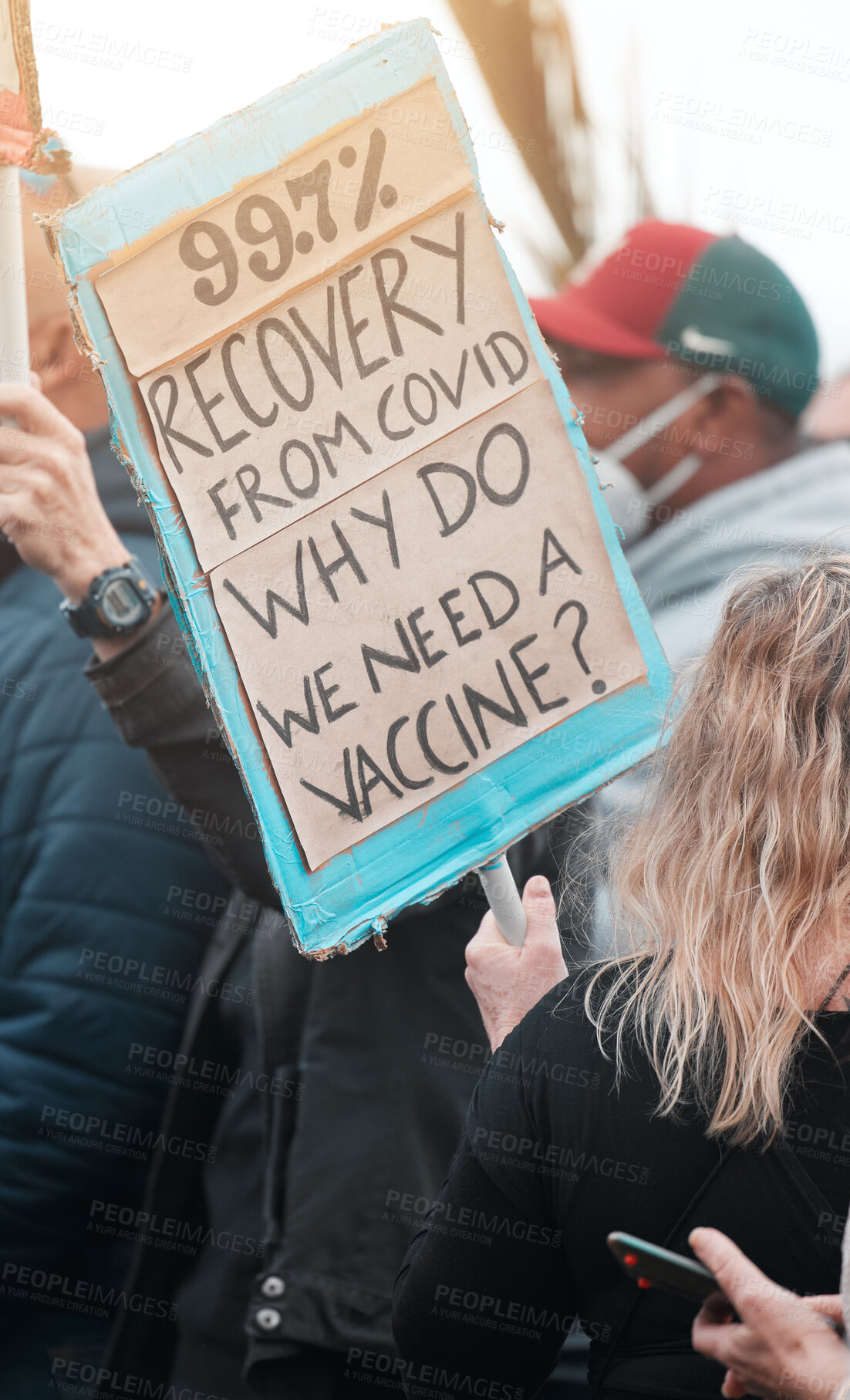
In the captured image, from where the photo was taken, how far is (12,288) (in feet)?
4.03

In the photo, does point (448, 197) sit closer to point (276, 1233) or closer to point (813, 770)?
point (813, 770)

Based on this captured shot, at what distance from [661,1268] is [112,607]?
1.28m

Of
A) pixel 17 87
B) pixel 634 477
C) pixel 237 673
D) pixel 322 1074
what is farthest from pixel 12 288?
pixel 322 1074

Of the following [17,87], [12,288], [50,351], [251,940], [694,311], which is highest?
[17,87]

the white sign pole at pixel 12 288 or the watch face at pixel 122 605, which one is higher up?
the white sign pole at pixel 12 288

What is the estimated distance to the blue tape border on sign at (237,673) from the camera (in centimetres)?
95

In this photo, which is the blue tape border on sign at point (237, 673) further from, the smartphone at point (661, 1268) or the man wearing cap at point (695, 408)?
the man wearing cap at point (695, 408)

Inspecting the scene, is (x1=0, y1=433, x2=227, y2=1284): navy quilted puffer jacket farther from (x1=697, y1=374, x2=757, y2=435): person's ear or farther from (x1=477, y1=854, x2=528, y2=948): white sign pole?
(x1=697, y1=374, x2=757, y2=435): person's ear

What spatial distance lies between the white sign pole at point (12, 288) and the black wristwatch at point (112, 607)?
0.37m

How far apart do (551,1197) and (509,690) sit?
499mm

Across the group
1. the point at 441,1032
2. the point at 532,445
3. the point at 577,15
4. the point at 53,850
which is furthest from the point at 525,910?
the point at 577,15

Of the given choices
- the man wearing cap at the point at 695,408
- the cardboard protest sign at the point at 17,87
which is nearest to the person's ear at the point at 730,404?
the man wearing cap at the point at 695,408

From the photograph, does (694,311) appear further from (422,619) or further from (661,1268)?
(661,1268)

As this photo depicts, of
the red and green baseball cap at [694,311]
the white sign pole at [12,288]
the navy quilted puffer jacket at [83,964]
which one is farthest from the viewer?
the navy quilted puffer jacket at [83,964]
